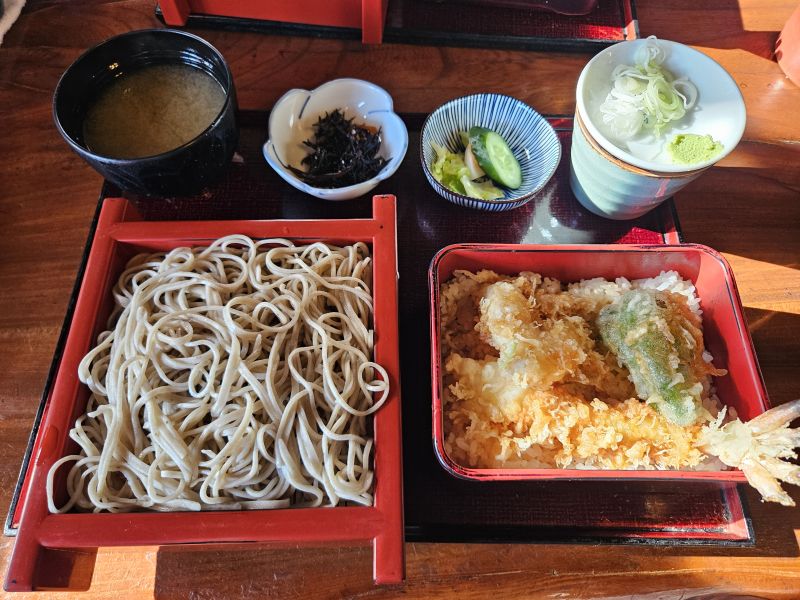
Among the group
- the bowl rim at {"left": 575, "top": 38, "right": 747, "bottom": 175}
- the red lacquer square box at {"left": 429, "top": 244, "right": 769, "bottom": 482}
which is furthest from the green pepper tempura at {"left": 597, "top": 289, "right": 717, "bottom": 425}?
the bowl rim at {"left": 575, "top": 38, "right": 747, "bottom": 175}

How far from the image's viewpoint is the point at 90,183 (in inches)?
73.9

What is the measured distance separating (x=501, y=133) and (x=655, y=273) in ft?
2.28

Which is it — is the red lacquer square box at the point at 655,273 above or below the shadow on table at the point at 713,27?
below

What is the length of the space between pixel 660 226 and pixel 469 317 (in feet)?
2.48

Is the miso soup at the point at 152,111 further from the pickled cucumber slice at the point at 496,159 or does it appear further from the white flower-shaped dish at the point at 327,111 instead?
the pickled cucumber slice at the point at 496,159

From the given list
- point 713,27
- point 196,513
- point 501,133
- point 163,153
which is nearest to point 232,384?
point 196,513

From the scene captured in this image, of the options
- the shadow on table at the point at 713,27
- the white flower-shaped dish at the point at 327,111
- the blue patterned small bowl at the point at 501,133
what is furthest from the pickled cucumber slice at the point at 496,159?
the shadow on table at the point at 713,27

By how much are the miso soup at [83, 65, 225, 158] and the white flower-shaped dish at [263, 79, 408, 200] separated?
0.21 m

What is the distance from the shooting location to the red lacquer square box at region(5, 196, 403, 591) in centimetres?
116

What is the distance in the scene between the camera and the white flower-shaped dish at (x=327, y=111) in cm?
178

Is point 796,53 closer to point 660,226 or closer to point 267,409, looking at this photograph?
point 660,226

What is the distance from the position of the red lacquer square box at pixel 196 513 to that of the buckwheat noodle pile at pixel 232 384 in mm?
33

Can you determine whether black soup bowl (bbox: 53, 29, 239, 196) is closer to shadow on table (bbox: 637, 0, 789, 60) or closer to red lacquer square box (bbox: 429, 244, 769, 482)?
red lacquer square box (bbox: 429, 244, 769, 482)

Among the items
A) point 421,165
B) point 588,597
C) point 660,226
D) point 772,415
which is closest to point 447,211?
point 421,165
